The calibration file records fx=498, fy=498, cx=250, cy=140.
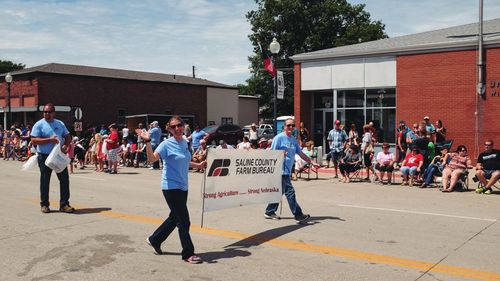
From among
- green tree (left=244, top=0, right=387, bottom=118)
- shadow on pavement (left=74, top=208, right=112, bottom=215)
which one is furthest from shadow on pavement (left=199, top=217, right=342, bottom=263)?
green tree (left=244, top=0, right=387, bottom=118)

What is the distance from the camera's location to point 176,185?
246 inches

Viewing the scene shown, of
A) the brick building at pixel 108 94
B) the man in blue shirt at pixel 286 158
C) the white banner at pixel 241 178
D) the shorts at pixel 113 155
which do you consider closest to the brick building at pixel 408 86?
the shorts at pixel 113 155

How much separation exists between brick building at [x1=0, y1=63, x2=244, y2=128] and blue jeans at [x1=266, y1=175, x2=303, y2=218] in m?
26.0

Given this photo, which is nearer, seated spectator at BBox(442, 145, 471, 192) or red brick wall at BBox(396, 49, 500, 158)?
seated spectator at BBox(442, 145, 471, 192)

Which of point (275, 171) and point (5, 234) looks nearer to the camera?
point (5, 234)

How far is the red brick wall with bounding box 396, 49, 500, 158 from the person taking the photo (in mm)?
19188

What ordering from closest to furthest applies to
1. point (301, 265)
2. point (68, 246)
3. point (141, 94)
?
point (301, 265)
point (68, 246)
point (141, 94)

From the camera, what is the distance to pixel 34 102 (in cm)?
3794

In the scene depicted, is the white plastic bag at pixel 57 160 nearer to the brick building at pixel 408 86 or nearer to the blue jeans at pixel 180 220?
the blue jeans at pixel 180 220

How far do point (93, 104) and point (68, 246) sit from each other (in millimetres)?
35935

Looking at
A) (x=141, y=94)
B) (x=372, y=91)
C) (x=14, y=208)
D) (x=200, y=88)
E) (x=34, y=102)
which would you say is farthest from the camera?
(x=200, y=88)

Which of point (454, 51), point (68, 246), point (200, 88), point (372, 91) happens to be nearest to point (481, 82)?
point (454, 51)

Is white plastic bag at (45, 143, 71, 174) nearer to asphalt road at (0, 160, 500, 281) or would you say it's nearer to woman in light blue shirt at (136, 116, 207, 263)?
asphalt road at (0, 160, 500, 281)

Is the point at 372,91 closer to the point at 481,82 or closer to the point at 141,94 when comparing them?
the point at 481,82
